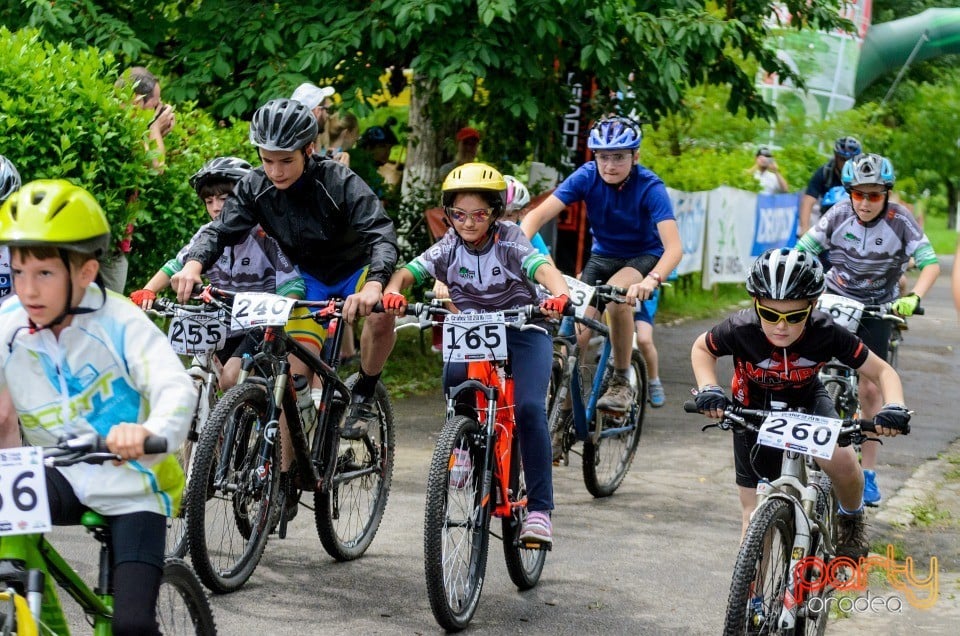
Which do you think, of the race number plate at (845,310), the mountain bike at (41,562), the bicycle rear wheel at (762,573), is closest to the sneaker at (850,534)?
the bicycle rear wheel at (762,573)

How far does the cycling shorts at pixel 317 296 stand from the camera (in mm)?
6555

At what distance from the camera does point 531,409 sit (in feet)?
20.6

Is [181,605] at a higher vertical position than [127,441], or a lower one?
lower

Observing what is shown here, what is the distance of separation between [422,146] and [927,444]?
20.0ft

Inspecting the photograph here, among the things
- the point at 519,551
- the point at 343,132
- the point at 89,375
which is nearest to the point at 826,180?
the point at 343,132

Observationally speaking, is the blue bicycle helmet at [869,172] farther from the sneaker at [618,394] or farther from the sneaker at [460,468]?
the sneaker at [460,468]

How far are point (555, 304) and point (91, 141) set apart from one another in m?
3.56

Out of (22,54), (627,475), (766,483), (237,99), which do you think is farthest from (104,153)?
(766,483)

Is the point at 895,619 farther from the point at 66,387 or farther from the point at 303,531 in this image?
the point at 66,387

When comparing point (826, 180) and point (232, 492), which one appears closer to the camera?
point (232, 492)

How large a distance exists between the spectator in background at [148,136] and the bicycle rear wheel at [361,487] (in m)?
2.18

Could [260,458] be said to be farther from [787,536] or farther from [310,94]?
[310,94]

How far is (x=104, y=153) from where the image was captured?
838 cm

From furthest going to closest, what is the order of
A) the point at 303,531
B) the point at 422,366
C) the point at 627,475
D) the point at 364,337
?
the point at 422,366 → the point at 627,475 → the point at 303,531 → the point at 364,337
